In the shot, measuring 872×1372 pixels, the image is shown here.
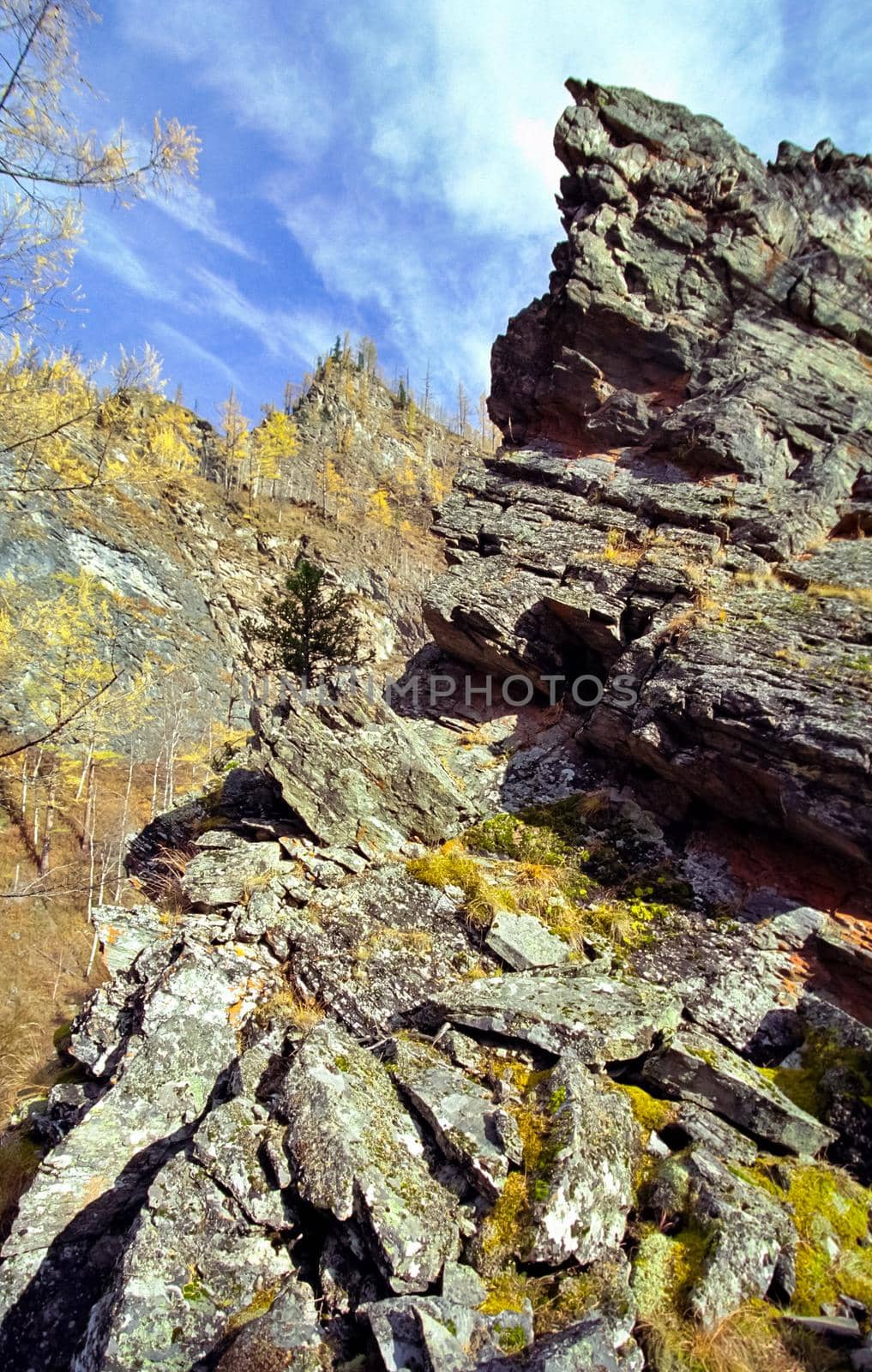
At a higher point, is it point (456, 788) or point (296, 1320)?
point (456, 788)

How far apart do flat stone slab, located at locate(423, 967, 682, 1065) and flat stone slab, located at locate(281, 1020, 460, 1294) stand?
3.95 feet

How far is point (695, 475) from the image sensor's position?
15.0 m

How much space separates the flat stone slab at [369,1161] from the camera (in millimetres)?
4172

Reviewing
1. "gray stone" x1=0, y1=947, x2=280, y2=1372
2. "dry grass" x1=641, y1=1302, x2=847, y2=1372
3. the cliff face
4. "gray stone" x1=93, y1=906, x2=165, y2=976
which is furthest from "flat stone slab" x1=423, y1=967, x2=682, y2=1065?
"gray stone" x1=93, y1=906, x2=165, y2=976

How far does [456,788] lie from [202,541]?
46.2 m

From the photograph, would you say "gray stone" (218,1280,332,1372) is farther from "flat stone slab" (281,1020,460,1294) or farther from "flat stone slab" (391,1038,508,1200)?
"flat stone slab" (391,1038,508,1200)

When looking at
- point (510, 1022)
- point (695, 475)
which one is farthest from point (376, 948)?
point (695, 475)

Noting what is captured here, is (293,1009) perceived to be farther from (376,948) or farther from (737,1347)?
(737,1347)

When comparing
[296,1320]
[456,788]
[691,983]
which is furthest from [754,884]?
[296,1320]

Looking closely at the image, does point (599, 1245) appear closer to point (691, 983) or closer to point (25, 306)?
point (691, 983)

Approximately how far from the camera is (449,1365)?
3.48 m

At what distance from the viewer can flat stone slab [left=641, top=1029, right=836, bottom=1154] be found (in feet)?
17.6

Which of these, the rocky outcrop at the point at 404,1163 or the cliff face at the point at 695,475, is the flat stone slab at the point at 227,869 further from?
the cliff face at the point at 695,475

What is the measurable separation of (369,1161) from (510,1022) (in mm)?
1950
